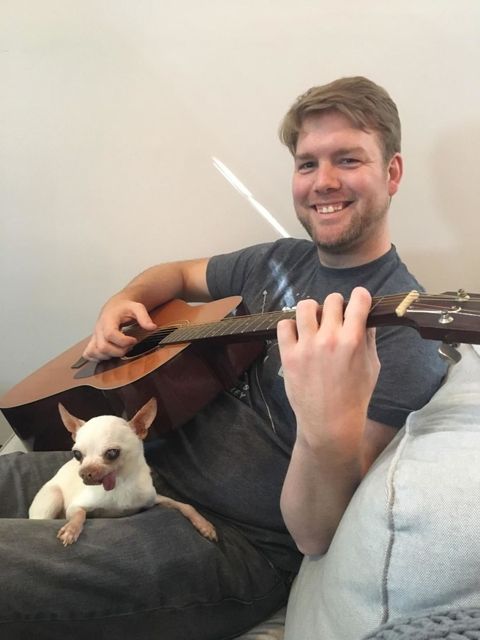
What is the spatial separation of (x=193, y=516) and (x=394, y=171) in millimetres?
793

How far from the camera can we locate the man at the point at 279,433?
0.67m

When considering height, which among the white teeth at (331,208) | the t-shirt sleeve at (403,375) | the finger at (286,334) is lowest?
the t-shirt sleeve at (403,375)

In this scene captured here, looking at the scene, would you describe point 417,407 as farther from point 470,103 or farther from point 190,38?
point 190,38

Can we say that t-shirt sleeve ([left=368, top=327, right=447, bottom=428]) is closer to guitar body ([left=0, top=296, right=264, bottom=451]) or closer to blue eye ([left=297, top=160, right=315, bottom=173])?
guitar body ([left=0, top=296, right=264, bottom=451])

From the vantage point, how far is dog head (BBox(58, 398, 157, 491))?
0.85 metres

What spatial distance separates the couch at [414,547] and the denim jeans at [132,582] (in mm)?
229

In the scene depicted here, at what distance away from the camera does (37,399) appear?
111 cm

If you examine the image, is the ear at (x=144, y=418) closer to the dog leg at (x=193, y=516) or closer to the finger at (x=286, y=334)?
the dog leg at (x=193, y=516)

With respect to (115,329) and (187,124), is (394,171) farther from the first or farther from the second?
(115,329)

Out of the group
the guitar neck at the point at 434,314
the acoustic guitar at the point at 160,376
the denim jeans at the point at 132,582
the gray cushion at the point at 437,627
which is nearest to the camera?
the gray cushion at the point at 437,627

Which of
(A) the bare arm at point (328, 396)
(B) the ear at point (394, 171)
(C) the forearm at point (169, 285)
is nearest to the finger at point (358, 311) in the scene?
(A) the bare arm at point (328, 396)

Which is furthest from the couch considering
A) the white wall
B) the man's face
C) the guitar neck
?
the white wall

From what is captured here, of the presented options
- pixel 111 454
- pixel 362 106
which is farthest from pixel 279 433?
pixel 362 106

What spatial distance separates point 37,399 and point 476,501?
89 cm
